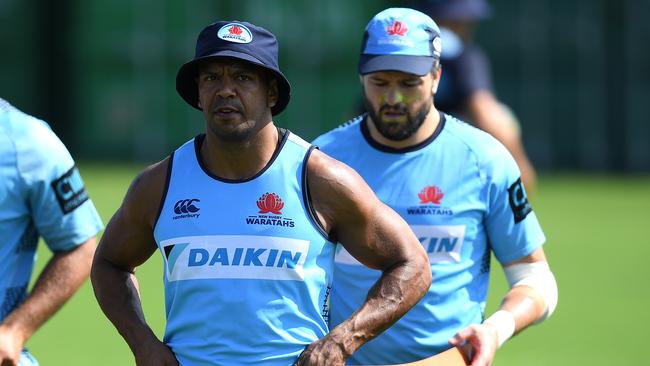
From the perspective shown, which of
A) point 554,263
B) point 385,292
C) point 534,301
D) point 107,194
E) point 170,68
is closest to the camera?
point 385,292

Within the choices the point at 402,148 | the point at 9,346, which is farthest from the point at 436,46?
the point at 9,346

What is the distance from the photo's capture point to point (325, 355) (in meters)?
4.55

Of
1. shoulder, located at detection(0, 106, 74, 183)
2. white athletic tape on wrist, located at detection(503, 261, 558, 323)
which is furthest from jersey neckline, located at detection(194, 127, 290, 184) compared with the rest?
white athletic tape on wrist, located at detection(503, 261, 558, 323)

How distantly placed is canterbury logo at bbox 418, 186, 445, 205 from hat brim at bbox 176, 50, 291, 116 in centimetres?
121

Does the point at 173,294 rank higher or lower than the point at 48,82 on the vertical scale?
higher

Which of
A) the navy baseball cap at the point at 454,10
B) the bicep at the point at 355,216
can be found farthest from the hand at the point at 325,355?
the navy baseball cap at the point at 454,10

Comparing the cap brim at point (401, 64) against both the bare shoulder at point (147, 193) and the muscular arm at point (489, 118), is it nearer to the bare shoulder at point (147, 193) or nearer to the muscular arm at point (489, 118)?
the bare shoulder at point (147, 193)

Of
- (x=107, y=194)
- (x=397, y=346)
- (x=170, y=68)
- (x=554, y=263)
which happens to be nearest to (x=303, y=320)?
(x=397, y=346)

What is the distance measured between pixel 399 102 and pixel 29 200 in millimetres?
1671

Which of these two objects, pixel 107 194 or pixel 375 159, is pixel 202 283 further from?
pixel 107 194

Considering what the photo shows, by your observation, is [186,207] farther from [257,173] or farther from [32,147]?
[32,147]

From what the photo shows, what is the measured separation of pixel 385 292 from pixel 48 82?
78.7 feet

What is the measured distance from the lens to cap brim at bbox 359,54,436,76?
5.86 meters

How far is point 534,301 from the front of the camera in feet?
18.7
